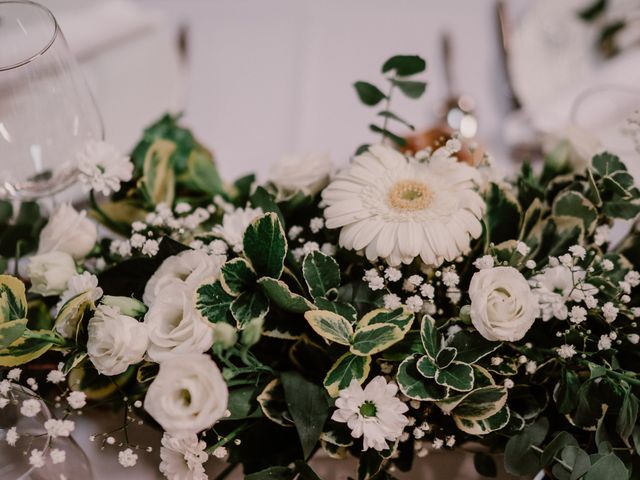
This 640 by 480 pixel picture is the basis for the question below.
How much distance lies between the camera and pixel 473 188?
0.52 metres

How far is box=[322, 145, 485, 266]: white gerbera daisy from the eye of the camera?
0.46m

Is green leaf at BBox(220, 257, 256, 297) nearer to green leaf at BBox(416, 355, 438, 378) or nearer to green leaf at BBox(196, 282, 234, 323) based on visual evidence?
green leaf at BBox(196, 282, 234, 323)

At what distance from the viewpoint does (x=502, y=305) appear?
44 centimetres

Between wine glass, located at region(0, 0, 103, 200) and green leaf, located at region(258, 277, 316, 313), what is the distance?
0.29 m

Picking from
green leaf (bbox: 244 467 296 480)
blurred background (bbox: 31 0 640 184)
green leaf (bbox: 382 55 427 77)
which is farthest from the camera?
blurred background (bbox: 31 0 640 184)

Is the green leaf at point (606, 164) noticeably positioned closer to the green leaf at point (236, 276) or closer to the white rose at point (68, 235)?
the green leaf at point (236, 276)

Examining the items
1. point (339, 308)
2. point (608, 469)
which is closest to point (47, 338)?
point (339, 308)

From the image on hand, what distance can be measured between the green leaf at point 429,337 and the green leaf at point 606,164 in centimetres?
23

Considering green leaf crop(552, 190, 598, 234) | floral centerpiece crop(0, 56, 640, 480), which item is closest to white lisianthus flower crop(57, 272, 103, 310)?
floral centerpiece crop(0, 56, 640, 480)

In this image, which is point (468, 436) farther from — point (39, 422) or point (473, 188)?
point (39, 422)

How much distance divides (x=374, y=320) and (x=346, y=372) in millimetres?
45

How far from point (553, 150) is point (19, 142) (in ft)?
1.84

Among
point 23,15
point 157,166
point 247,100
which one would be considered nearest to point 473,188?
point 157,166

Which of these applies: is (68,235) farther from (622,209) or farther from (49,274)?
(622,209)
